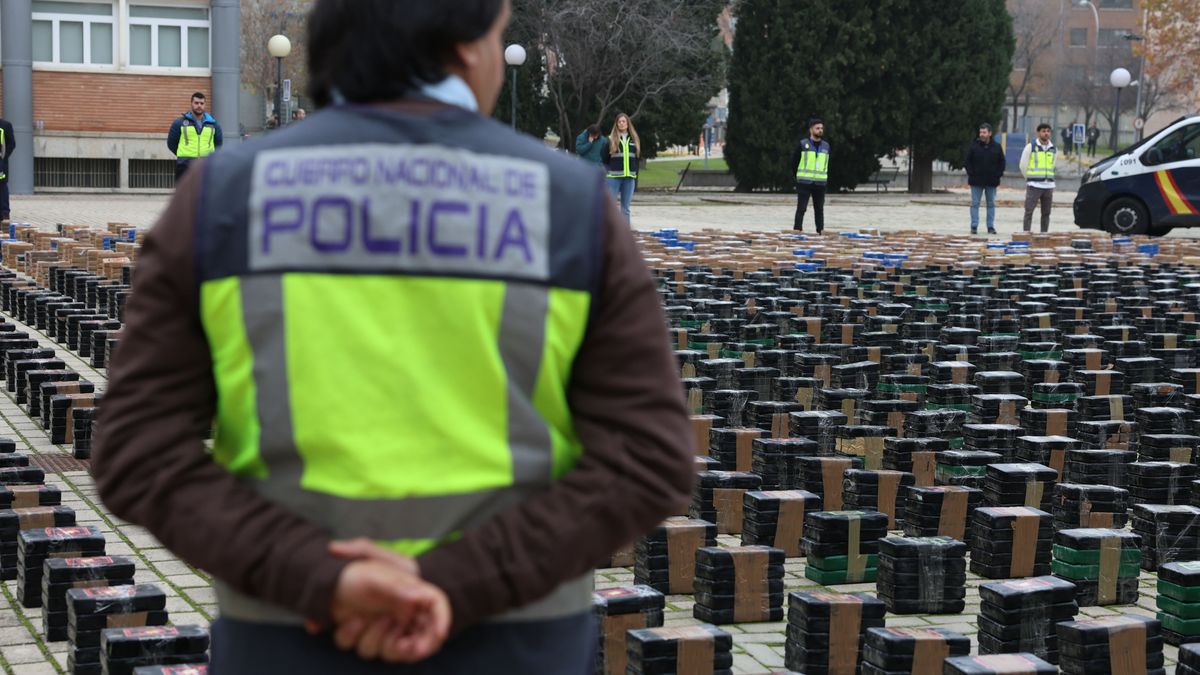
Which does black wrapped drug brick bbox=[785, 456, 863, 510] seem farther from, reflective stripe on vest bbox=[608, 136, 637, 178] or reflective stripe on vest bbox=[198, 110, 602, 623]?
reflective stripe on vest bbox=[608, 136, 637, 178]

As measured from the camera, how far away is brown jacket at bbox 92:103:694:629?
2004mm

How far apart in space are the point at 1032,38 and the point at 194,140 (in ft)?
219

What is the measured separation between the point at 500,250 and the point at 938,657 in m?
2.82

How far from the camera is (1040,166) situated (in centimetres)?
2622

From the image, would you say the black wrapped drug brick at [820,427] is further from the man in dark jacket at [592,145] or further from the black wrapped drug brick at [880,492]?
the man in dark jacket at [592,145]

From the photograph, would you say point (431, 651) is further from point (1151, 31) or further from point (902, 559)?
point (1151, 31)

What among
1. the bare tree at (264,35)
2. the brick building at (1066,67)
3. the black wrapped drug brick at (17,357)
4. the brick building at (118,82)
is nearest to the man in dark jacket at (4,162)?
the black wrapped drug brick at (17,357)

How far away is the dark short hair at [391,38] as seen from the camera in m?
2.08

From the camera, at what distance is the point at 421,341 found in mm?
1996

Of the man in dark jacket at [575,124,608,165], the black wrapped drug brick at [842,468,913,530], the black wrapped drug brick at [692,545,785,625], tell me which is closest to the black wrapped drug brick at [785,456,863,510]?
the black wrapped drug brick at [842,468,913,530]

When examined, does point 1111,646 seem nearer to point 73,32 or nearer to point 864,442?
point 864,442

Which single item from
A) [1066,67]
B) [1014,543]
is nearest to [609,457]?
[1014,543]

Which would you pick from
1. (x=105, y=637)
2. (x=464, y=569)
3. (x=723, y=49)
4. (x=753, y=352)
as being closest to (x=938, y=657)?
(x=105, y=637)

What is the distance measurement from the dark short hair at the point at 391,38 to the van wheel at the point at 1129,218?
25992 mm
